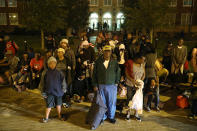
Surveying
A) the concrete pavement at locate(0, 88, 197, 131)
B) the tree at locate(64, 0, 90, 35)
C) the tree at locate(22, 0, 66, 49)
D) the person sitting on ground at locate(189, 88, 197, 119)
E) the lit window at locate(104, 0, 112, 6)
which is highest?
the lit window at locate(104, 0, 112, 6)

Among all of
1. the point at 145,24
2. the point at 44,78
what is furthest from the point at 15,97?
the point at 145,24

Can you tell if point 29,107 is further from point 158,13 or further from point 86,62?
point 158,13

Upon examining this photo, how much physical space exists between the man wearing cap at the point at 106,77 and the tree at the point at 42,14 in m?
12.0

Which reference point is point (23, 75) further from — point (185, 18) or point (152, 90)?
point (185, 18)

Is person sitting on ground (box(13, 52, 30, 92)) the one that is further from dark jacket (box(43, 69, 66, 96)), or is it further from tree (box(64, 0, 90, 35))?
tree (box(64, 0, 90, 35))

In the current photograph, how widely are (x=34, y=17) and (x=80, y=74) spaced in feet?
34.8

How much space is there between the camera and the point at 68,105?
6.71m

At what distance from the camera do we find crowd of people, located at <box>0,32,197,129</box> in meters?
5.36

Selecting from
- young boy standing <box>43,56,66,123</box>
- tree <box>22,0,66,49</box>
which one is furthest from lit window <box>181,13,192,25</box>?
young boy standing <box>43,56,66,123</box>

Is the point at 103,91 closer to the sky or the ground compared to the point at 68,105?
closer to the sky

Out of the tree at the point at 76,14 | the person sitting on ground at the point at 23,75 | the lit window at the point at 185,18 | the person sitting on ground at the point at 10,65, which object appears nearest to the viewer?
the person sitting on ground at the point at 23,75

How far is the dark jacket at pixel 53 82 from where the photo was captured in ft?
17.6

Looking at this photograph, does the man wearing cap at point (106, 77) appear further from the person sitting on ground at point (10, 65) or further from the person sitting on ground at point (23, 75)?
the person sitting on ground at point (10, 65)

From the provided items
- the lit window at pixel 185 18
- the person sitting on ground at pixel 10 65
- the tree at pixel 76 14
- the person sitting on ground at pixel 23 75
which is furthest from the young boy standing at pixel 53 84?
the lit window at pixel 185 18
